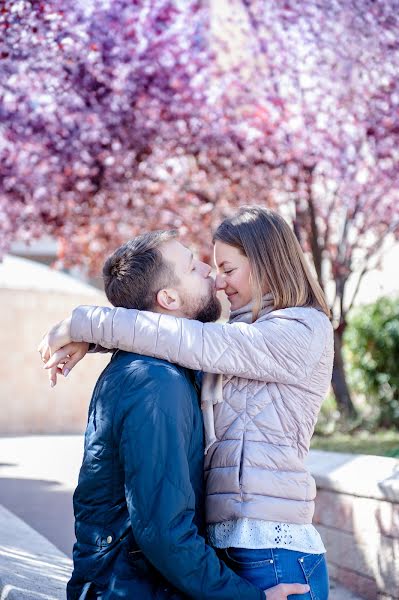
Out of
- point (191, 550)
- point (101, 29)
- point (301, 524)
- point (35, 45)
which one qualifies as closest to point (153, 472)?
point (191, 550)

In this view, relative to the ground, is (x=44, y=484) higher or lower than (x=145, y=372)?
lower

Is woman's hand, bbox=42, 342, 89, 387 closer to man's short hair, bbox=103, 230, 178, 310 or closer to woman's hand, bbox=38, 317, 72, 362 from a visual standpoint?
woman's hand, bbox=38, 317, 72, 362

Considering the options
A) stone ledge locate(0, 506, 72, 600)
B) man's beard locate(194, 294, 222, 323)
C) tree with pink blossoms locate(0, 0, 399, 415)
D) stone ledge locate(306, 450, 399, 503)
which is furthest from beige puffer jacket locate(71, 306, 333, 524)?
tree with pink blossoms locate(0, 0, 399, 415)

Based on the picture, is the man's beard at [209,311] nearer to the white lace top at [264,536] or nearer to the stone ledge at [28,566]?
the white lace top at [264,536]

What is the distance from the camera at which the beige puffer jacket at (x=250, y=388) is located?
242 centimetres

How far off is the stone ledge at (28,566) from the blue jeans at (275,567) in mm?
1168

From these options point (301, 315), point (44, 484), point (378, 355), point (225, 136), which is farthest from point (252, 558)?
point (378, 355)

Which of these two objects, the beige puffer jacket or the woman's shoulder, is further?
the woman's shoulder

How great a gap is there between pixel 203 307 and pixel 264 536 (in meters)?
0.66

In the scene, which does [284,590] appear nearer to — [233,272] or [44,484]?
[233,272]

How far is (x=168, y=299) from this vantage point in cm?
256

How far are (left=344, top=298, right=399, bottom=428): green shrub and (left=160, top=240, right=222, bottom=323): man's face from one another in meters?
8.12

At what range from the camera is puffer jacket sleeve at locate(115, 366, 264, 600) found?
7.09 feet

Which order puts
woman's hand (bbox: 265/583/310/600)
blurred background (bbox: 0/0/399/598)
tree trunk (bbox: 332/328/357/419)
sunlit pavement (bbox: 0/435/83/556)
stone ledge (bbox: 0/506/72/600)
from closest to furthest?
woman's hand (bbox: 265/583/310/600), stone ledge (bbox: 0/506/72/600), sunlit pavement (bbox: 0/435/83/556), blurred background (bbox: 0/0/399/598), tree trunk (bbox: 332/328/357/419)
